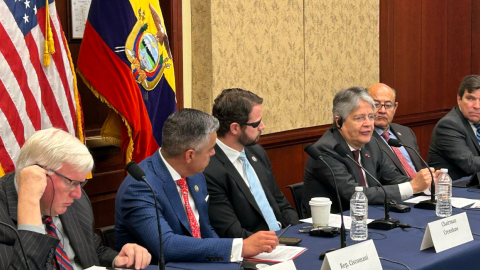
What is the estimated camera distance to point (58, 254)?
2389mm

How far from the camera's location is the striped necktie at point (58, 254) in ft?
7.80

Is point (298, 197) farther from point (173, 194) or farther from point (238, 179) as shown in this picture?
point (173, 194)

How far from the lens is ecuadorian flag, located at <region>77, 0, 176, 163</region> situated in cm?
391

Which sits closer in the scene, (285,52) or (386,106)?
(386,106)

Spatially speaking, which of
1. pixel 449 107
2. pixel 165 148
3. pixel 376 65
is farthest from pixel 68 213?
pixel 449 107

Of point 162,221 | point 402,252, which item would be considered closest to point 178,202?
point 162,221

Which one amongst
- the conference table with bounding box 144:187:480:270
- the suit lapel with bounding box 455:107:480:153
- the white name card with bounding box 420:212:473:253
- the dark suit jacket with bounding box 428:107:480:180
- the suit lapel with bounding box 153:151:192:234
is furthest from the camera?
the suit lapel with bounding box 455:107:480:153

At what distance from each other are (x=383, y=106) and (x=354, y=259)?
99.9 inches

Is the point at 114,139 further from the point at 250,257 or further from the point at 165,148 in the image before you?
the point at 250,257

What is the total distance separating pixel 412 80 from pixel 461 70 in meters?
1.05

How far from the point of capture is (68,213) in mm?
2594

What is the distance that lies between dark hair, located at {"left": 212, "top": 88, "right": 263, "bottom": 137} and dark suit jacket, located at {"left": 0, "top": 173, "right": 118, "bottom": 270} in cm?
98

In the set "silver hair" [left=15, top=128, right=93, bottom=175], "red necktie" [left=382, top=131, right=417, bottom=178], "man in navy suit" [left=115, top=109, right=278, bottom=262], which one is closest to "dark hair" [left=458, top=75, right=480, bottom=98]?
"red necktie" [left=382, top=131, right=417, bottom=178]

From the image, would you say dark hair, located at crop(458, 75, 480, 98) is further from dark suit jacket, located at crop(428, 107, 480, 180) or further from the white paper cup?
the white paper cup
